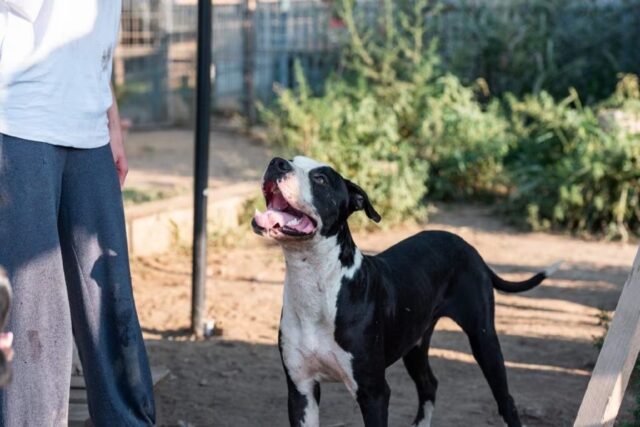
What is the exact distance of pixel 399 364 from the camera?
5.57 meters

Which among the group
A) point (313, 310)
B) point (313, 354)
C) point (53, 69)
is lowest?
point (313, 354)

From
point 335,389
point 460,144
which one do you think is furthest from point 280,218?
point 460,144

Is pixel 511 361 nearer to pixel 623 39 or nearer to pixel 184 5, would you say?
pixel 623 39

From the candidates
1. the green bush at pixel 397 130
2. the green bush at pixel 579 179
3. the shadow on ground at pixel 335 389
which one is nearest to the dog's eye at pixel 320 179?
the shadow on ground at pixel 335 389

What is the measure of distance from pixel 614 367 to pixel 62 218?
5.67 feet

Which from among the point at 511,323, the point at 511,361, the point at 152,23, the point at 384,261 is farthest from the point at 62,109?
the point at 152,23

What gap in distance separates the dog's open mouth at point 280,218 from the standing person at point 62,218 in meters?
0.49

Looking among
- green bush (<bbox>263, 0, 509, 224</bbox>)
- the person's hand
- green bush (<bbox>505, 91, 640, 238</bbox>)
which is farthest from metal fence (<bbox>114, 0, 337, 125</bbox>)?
the person's hand

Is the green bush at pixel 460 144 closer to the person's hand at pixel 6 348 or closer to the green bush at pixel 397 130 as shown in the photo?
the green bush at pixel 397 130

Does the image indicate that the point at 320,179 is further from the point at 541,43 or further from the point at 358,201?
the point at 541,43

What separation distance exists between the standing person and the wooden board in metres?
0.56

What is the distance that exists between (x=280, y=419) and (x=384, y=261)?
1114 mm

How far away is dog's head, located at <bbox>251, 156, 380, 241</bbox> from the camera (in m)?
3.40

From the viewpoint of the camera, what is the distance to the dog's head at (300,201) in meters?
3.40
